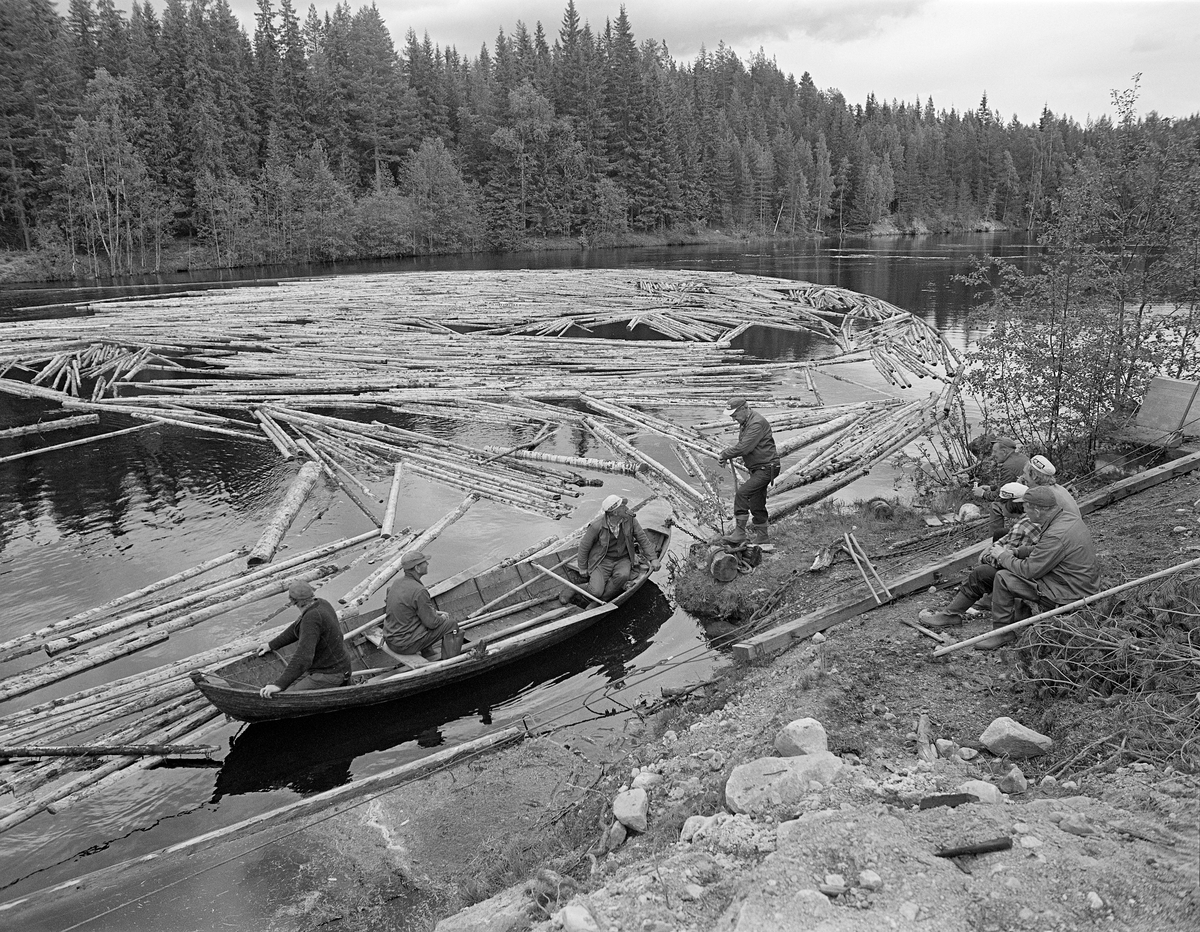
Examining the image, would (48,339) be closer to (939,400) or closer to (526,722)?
(526,722)

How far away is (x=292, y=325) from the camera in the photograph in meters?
32.8

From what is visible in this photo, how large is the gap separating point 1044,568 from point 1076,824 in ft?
11.7

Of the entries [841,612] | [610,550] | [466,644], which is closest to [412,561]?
[466,644]

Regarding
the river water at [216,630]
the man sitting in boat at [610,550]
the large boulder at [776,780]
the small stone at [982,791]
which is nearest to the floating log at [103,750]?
the river water at [216,630]

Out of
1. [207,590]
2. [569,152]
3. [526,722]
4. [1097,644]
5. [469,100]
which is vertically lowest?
[526,722]

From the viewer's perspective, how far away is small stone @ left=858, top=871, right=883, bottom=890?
4578mm

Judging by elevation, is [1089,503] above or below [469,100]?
below

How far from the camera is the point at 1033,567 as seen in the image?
8000 mm

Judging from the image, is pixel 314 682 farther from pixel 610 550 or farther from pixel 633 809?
pixel 610 550

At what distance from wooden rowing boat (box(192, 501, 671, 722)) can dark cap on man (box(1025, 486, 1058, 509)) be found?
18.6 ft

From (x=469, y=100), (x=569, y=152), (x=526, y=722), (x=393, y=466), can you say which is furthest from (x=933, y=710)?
(x=469, y=100)

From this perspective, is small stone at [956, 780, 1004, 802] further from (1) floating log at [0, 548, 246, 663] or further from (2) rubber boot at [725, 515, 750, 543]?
(1) floating log at [0, 548, 246, 663]

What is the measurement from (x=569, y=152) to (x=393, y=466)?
274 feet

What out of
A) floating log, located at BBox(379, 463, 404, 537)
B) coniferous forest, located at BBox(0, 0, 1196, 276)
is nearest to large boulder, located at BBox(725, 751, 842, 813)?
floating log, located at BBox(379, 463, 404, 537)
